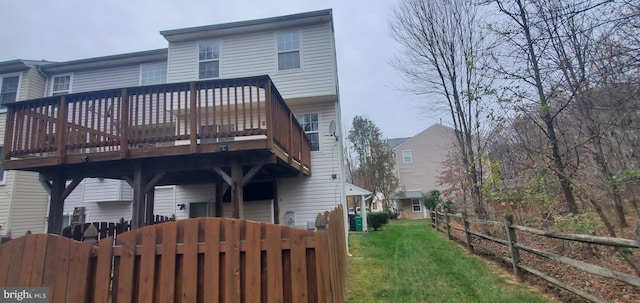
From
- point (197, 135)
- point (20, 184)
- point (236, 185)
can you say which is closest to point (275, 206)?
point (236, 185)

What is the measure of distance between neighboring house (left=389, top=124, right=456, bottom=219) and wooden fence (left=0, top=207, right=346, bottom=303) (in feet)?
94.4

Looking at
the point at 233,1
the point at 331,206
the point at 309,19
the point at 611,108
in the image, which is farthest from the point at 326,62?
the point at 233,1

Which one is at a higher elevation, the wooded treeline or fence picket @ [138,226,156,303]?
the wooded treeline

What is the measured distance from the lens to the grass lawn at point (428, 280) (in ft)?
16.1

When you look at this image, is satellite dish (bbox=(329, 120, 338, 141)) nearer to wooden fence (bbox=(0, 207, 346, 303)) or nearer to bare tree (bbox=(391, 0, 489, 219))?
bare tree (bbox=(391, 0, 489, 219))

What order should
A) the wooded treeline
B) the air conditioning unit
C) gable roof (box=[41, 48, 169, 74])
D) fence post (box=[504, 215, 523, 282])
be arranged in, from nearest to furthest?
the wooded treeline < fence post (box=[504, 215, 523, 282]) < the air conditioning unit < gable roof (box=[41, 48, 169, 74])

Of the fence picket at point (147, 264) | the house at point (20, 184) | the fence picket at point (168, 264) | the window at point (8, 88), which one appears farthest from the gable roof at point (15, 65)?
the fence picket at point (168, 264)

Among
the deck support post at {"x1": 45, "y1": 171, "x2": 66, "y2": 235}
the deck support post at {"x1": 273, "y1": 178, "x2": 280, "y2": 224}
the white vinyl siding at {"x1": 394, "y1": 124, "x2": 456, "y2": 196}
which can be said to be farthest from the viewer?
the white vinyl siding at {"x1": 394, "y1": 124, "x2": 456, "y2": 196}

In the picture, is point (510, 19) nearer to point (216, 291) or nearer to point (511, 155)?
point (511, 155)

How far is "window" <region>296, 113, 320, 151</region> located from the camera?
1012 centimetres

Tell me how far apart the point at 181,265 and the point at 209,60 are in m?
9.29

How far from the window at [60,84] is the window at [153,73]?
306 centimetres

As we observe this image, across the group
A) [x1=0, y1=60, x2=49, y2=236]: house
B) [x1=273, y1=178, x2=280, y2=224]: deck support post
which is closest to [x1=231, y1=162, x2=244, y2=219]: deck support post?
[x1=273, y1=178, x2=280, y2=224]: deck support post

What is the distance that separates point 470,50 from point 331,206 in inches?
283
